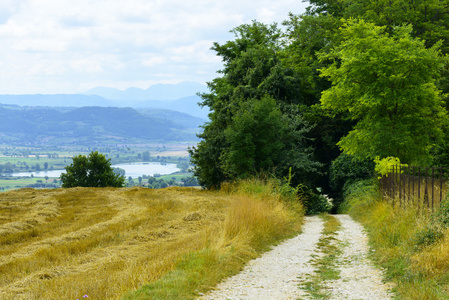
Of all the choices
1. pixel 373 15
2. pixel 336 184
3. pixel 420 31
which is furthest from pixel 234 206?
pixel 420 31

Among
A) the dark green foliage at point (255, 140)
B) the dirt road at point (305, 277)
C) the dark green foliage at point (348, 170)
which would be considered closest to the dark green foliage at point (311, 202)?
A: the dark green foliage at point (348, 170)

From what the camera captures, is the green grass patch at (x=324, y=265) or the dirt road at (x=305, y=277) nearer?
the dirt road at (x=305, y=277)

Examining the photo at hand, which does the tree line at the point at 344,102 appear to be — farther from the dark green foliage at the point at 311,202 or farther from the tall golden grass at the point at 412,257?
the tall golden grass at the point at 412,257

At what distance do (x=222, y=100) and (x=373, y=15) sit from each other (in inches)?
472

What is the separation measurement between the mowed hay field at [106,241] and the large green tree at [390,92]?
8.29m

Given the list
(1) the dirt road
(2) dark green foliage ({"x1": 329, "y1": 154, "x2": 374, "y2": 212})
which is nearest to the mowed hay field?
(1) the dirt road

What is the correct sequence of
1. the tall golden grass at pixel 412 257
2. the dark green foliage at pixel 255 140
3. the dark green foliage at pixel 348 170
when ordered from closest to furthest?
the tall golden grass at pixel 412 257
the dark green foliage at pixel 255 140
the dark green foliage at pixel 348 170

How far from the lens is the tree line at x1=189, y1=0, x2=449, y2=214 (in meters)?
21.5

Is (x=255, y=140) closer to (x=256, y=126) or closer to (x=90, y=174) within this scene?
(x=256, y=126)

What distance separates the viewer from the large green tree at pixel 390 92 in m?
21.1

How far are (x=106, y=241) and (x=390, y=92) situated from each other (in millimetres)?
15698

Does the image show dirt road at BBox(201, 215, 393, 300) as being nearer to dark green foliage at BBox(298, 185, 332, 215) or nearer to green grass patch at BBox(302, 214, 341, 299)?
green grass patch at BBox(302, 214, 341, 299)

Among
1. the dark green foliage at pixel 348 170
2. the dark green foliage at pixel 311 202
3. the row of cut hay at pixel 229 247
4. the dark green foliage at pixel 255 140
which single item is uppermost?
the dark green foliage at pixel 255 140

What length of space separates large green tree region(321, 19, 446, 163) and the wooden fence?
16.9 ft
